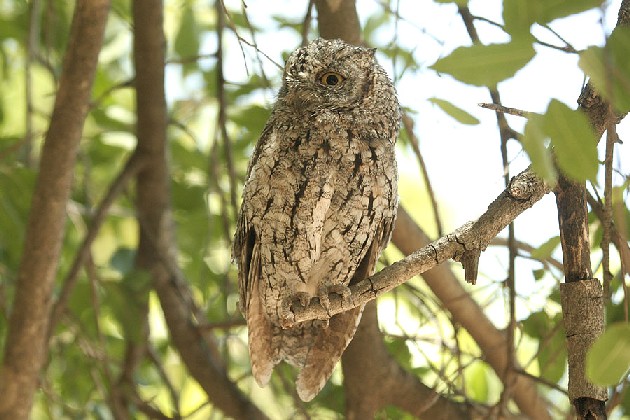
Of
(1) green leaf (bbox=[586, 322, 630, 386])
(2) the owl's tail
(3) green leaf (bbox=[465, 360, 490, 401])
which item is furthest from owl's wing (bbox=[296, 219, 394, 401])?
(1) green leaf (bbox=[586, 322, 630, 386])

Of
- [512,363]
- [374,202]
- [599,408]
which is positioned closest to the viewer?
[599,408]

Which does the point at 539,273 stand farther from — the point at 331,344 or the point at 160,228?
the point at 160,228

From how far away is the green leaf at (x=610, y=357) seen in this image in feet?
2.73

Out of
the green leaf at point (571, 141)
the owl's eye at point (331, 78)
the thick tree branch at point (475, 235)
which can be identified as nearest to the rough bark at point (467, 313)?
the owl's eye at point (331, 78)

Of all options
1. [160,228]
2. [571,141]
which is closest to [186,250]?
[160,228]

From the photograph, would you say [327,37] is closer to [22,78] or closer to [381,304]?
[381,304]

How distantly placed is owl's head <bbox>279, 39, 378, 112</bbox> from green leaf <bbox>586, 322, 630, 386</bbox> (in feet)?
3.25

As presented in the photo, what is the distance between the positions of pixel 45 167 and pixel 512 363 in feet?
4.00

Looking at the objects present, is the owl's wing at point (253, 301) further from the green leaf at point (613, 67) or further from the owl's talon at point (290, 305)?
the green leaf at point (613, 67)

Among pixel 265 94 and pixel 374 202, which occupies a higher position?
pixel 265 94

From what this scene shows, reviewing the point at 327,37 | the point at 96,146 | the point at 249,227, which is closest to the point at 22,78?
the point at 96,146

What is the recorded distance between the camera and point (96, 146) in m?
2.76

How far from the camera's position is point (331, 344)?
1805 mm

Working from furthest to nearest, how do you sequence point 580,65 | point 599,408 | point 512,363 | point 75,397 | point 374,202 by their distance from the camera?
point 75,397 < point 512,363 < point 374,202 < point 599,408 < point 580,65
